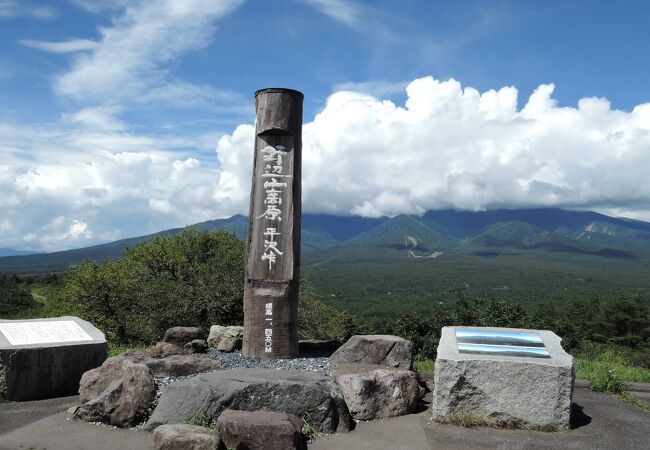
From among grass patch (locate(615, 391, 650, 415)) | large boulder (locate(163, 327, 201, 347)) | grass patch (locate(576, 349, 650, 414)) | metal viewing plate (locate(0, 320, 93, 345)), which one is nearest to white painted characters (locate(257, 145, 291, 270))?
large boulder (locate(163, 327, 201, 347))

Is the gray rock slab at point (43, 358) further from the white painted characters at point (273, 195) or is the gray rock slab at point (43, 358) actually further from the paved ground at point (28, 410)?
the white painted characters at point (273, 195)

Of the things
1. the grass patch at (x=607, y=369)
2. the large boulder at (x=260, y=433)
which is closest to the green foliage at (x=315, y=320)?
the grass patch at (x=607, y=369)

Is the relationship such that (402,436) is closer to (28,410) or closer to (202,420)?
(202,420)

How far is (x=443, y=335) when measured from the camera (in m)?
7.55

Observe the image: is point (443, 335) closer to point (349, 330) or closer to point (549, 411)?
point (549, 411)

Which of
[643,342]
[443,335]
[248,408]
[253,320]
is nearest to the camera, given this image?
[248,408]

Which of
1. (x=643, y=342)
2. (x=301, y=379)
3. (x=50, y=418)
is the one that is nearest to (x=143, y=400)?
(x=50, y=418)

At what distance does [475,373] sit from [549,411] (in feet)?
3.03

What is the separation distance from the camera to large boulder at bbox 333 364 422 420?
6637mm

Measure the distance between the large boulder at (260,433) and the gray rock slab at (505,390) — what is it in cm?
194

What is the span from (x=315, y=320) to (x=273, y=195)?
7924 millimetres

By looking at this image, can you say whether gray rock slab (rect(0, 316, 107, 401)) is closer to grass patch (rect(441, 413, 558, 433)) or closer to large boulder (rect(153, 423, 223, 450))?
large boulder (rect(153, 423, 223, 450))

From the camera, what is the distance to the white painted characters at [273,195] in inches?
A: 350

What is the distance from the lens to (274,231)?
8938 mm
